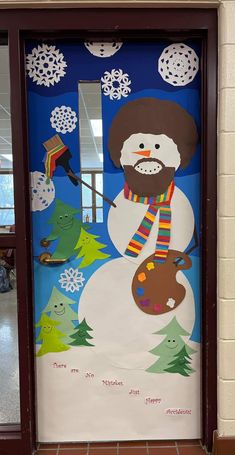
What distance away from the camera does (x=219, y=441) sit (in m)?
1.83

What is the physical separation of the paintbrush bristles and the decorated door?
1 cm

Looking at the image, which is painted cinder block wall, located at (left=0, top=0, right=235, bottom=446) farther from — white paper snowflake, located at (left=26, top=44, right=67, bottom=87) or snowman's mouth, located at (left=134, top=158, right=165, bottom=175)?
snowman's mouth, located at (left=134, top=158, right=165, bottom=175)

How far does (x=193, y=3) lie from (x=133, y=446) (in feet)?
7.34

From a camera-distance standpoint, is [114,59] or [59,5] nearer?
[59,5]

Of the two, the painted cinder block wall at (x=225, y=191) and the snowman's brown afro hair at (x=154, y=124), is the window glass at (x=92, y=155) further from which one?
the painted cinder block wall at (x=225, y=191)

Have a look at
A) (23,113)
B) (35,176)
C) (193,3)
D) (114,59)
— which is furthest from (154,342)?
(193,3)

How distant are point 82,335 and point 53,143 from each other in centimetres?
102

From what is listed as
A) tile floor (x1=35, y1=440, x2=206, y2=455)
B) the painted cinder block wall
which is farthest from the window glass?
tile floor (x1=35, y1=440, x2=206, y2=455)

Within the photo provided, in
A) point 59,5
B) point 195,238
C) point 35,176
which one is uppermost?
point 59,5

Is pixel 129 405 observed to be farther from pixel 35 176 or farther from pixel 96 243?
pixel 35 176

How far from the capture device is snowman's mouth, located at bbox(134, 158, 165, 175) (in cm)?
192

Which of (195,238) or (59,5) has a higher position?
(59,5)

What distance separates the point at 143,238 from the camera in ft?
6.40

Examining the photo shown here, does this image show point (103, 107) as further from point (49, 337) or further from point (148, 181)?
A: point (49, 337)
